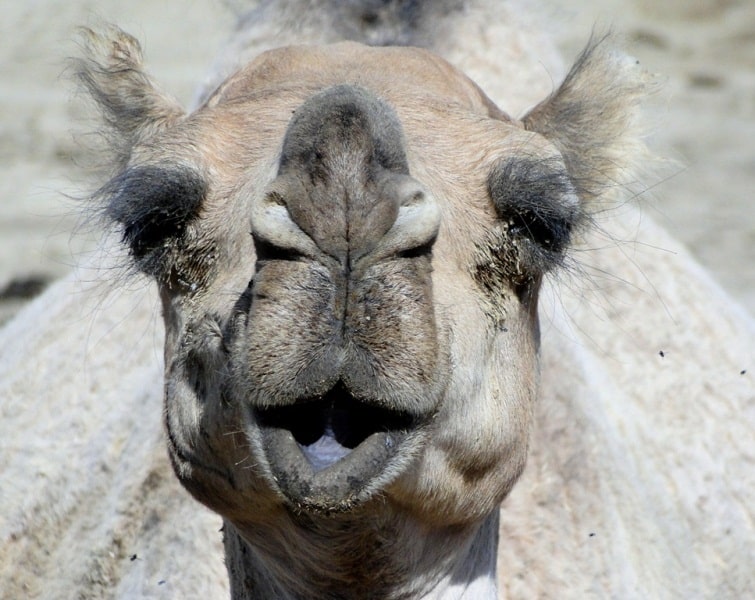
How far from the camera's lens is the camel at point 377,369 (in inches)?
88.4

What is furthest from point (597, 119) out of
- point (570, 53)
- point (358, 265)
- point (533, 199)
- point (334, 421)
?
point (570, 53)

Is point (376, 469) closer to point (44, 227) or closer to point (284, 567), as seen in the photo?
point (284, 567)

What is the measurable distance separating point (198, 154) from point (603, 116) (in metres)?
1.08

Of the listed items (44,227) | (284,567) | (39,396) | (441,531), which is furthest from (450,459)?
(44,227)

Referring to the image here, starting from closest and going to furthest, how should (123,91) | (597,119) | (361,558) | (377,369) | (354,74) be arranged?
(377,369) < (361,558) < (354,74) < (597,119) < (123,91)

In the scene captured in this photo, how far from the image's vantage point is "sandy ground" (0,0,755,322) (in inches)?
321

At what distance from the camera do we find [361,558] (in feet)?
8.55

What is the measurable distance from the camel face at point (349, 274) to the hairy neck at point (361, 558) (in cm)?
8

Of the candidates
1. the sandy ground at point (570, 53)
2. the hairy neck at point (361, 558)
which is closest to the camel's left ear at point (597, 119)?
the hairy neck at point (361, 558)

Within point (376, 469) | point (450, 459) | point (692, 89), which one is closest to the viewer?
point (376, 469)

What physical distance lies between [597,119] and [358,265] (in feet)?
3.68

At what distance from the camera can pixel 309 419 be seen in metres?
2.30

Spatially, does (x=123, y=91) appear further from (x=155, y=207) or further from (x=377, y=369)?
(x=377, y=369)

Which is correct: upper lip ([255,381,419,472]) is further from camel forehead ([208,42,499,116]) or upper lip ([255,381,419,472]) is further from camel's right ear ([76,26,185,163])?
camel's right ear ([76,26,185,163])
